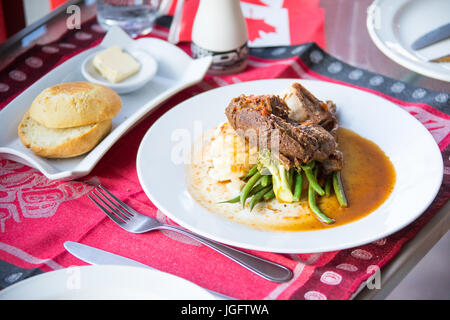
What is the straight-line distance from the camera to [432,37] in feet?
8.82

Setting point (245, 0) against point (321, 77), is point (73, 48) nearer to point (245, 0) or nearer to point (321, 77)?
point (245, 0)

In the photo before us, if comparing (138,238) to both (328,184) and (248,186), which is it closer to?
(248,186)

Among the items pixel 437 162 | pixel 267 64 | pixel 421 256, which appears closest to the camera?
pixel 421 256

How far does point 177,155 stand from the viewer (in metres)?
2.18

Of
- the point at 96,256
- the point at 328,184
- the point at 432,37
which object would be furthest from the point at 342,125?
the point at 96,256

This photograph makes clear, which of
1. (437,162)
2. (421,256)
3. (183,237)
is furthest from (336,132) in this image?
(183,237)

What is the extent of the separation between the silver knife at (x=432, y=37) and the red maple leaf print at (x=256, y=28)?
1.03m

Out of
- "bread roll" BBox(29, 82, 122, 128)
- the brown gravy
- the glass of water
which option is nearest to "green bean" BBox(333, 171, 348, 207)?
the brown gravy

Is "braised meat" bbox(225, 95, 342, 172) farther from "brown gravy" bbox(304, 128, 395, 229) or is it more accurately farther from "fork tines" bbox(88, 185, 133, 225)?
"fork tines" bbox(88, 185, 133, 225)

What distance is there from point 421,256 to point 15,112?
6.62 ft

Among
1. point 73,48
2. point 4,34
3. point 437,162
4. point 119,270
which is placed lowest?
point 4,34

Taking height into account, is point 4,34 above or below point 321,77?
below

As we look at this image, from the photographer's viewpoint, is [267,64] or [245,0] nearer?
[267,64]

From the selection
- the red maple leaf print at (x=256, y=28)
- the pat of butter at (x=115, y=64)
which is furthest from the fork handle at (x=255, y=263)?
the red maple leaf print at (x=256, y=28)
